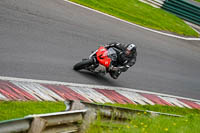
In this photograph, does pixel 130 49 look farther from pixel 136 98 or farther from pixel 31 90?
pixel 31 90

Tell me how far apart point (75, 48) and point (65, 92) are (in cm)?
376

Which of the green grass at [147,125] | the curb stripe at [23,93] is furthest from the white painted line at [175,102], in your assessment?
the curb stripe at [23,93]

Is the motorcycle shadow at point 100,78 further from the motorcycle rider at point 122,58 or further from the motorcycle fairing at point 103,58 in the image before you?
the motorcycle fairing at point 103,58

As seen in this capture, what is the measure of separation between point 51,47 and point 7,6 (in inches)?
93.7

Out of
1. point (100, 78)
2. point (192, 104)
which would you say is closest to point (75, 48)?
point (100, 78)

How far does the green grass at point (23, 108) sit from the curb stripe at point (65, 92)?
0.72m

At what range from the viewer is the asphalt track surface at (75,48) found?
1022 cm

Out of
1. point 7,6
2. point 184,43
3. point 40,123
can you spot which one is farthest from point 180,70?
point 40,123

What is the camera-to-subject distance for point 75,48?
41.5 feet

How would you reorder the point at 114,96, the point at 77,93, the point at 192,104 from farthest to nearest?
the point at 192,104
the point at 114,96
the point at 77,93

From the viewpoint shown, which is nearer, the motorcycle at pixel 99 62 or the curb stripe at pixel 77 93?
the curb stripe at pixel 77 93

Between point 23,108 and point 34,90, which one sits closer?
point 23,108

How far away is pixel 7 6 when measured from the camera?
12.9m

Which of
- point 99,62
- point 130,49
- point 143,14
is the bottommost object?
point 99,62
